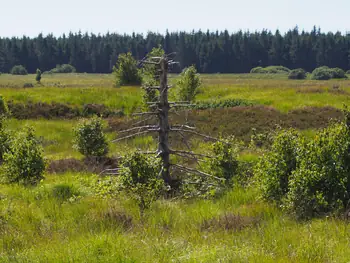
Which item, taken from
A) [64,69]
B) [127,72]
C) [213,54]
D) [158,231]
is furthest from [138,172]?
Answer: [213,54]

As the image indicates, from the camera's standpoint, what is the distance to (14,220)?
6527 millimetres

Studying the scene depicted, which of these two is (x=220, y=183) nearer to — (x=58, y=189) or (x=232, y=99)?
(x=58, y=189)

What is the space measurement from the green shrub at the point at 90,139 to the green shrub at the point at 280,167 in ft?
40.2

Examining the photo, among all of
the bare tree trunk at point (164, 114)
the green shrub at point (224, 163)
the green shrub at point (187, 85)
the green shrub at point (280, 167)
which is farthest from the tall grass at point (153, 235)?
the green shrub at point (187, 85)

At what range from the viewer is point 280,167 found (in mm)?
8125

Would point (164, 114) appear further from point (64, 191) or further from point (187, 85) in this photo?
point (187, 85)

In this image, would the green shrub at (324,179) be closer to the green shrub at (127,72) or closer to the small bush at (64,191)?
the small bush at (64,191)

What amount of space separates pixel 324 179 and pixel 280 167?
1252 millimetres

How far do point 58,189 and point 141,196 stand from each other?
336cm

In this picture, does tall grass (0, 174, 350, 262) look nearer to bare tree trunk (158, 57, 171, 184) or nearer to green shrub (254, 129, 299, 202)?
green shrub (254, 129, 299, 202)

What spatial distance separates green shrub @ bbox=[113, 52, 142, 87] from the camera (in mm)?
49503

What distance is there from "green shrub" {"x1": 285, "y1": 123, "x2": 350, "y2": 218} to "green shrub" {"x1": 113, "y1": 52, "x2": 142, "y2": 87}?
1734 inches

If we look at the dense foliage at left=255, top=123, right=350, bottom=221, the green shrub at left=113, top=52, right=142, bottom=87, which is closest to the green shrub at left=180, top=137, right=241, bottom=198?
the dense foliage at left=255, top=123, right=350, bottom=221

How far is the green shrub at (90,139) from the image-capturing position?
18.9 metres
